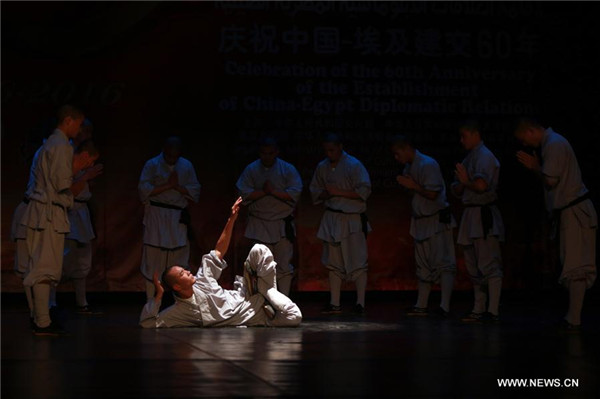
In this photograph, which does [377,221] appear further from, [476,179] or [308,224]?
[476,179]

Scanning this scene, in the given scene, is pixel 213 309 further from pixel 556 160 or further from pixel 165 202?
pixel 556 160

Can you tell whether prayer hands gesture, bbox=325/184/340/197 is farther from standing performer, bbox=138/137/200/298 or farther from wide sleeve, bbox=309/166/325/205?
standing performer, bbox=138/137/200/298

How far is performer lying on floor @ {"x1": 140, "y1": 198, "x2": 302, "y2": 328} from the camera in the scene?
21.3ft

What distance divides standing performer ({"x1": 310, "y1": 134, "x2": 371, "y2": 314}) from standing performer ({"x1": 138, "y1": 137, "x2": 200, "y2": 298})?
1.15 metres

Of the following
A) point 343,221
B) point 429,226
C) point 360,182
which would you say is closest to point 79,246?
point 343,221

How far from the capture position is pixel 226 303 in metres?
6.61

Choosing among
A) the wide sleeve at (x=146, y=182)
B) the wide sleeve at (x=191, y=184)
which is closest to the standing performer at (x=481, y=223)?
the wide sleeve at (x=191, y=184)

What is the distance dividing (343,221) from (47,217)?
3.01m

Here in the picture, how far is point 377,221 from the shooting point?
9445 mm

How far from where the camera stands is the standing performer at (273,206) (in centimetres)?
Result: 828

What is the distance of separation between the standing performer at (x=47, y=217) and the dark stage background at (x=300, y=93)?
9.56 feet

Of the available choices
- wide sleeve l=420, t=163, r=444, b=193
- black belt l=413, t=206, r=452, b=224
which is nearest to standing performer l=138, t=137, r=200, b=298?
wide sleeve l=420, t=163, r=444, b=193

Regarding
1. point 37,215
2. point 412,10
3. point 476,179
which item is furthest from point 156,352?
point 412,10

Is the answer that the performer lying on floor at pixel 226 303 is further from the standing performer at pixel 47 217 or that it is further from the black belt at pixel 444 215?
the black belt at pixel 444 215
